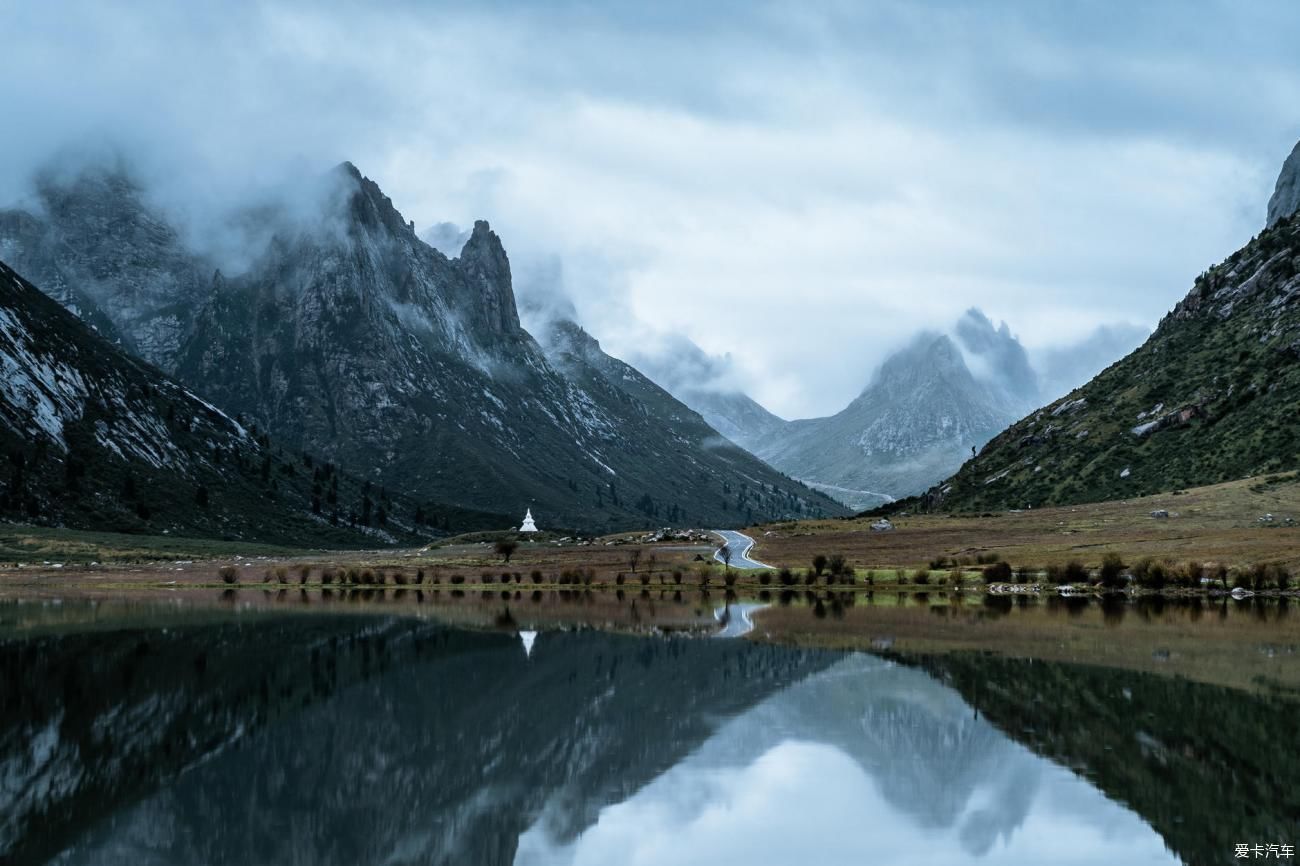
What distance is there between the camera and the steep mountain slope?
147 m

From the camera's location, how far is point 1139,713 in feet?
108

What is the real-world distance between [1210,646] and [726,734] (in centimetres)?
2736

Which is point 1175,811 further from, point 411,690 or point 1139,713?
point 411,690

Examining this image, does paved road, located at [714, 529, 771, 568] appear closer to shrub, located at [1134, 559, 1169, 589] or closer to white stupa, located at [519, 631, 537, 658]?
shrub, located at [1134, 559, 1169, 589]

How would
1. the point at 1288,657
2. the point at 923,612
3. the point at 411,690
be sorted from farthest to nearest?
the point at 923,612
the point at 1288,657
the point at 411,690

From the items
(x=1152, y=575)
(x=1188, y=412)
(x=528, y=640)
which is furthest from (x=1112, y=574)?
(x=1188, y=412)

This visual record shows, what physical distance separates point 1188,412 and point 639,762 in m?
151

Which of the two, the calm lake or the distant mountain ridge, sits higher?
the distant mountain ridge

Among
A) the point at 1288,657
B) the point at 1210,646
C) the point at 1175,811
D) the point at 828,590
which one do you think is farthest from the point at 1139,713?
the point at 828,590

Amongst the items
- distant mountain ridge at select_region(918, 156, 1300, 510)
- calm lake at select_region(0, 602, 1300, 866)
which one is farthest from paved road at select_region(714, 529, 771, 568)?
calm lake at select_region(0, 602, 1300, 866)

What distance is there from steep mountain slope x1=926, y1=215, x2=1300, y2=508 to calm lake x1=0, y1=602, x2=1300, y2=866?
377ft

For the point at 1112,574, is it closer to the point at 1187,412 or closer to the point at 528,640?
the point at 528,640

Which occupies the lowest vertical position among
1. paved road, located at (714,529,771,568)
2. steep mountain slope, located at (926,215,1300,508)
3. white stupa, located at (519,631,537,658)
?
white stupa, located at (519,631,537,658)

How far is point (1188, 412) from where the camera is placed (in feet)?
521
